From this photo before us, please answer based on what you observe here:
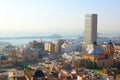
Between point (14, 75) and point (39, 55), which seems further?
point (39, 55)

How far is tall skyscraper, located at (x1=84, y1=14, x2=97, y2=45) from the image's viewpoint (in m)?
44.2

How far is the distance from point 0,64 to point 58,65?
17.0 ft

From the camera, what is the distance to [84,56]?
76.5ft

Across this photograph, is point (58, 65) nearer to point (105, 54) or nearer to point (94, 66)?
point (94, 66)

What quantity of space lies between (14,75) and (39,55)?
14.2 meters

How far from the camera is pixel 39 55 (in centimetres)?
2841

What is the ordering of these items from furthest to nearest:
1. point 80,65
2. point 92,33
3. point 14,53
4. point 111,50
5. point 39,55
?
point 92,33
point 39,55
point 14,53
point 111,50
point 80,65

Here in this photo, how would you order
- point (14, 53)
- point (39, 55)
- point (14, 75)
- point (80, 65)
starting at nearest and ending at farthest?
point (14, 75), point (80, 65), point (14, 53), point (39, 55)

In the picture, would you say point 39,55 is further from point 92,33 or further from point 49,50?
point 92,33

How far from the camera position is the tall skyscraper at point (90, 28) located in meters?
44.2

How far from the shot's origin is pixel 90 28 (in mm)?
44969

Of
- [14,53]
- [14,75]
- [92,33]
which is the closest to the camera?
[14,75]

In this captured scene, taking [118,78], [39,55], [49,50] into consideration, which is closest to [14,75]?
[118,78]

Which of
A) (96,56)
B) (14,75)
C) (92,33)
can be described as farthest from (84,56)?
(92,33)
